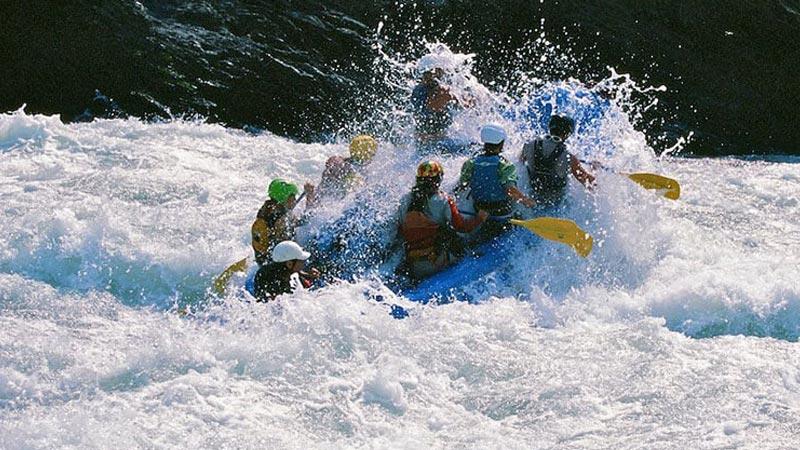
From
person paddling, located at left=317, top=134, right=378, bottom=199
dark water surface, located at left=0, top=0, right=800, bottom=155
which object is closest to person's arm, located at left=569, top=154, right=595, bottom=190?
person paddling, located at left=317, top=134, right=378, bottom=199

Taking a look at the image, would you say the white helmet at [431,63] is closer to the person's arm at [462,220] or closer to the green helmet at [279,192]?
the person's arm at [462,220]

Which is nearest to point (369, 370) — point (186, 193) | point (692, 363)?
point (692, 363)

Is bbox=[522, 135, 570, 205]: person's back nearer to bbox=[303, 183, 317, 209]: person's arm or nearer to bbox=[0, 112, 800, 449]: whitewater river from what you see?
bbox=[0, 112, 800, 449]: whitewater river

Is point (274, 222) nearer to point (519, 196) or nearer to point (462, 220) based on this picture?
point (462, 220)

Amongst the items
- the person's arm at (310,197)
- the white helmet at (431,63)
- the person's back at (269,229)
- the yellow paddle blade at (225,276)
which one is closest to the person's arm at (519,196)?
the person's arm at (310,197)

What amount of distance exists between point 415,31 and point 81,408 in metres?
8.65

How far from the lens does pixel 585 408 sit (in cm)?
669

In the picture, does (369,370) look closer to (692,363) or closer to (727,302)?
(692,363)

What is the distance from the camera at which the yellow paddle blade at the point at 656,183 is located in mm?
9203

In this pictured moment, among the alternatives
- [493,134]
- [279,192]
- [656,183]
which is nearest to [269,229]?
[279,192]

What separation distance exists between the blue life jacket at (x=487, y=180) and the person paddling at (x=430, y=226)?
23cm

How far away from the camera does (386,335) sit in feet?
24.7

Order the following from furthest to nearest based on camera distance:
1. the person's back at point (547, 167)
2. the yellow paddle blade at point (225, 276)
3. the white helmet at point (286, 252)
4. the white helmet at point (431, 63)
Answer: the white helmet at point (431, 63)
the person's back at point (547, 167)
the yellow paddle blade at point (225, 276)
the white helmet at point (286, 252)

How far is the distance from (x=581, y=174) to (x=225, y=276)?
3053 mm
